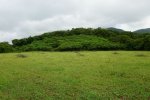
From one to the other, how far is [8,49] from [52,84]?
50059mm

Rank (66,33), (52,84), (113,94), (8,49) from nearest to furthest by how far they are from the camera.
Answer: (113,94), (52,84), (8,49), (66,33)

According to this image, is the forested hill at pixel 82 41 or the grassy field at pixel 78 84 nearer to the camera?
the grassy field at pixel 78 84

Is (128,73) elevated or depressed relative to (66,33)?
depressed

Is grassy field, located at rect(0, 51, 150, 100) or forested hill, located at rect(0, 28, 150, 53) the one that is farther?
forested hill, located at rect(0, 28, 150, 53)

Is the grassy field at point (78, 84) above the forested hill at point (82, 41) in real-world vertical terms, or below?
below

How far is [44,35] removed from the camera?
295ft

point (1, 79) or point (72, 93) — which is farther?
point (1, 79)

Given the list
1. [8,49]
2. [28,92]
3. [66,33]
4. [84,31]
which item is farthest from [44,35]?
[28,92]

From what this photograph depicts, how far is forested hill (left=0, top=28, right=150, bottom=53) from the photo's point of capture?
6625 centimetres

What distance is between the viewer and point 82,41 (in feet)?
240

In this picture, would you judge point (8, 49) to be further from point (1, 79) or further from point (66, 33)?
point (1, 79)

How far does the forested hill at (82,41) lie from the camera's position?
217 feet

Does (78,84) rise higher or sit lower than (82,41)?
lower

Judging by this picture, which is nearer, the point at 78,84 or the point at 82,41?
the point at 78,84
